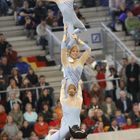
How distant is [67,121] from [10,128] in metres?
5.06

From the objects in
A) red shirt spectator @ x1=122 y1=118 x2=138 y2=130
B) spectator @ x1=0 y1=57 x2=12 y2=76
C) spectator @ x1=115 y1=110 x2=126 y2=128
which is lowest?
red shirt spectator @ x1=122 y1=118 x2=138 y2=130

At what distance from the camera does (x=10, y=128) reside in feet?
69.4

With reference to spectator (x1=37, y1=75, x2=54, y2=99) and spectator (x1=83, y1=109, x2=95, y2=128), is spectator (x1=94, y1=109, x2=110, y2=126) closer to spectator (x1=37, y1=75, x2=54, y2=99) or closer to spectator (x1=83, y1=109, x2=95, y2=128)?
spectator (x1=83, y1=109, x2=95, y2=128)

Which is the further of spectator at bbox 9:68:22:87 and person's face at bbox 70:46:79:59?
spectator at bbox 9:68:22:87

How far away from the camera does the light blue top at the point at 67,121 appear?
16.2 metres

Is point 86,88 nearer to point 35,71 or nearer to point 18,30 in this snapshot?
point 35,71

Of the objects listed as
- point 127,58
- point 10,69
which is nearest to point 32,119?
point 10,69

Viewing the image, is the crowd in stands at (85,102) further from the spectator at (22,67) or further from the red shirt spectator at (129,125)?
the spectator at (22,67)

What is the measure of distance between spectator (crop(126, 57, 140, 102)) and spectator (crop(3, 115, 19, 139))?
3865 millimetres

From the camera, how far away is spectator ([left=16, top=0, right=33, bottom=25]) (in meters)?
26.3

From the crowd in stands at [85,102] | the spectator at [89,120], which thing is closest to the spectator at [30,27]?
the crowd in stands at [85,102]

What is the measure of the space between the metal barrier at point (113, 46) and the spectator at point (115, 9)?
986 mm

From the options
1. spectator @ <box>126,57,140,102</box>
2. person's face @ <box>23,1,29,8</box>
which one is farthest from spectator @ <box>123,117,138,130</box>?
person's face @ <box>23,1,29,8</box>

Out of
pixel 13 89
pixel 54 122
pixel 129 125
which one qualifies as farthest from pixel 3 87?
pixel 129 125
